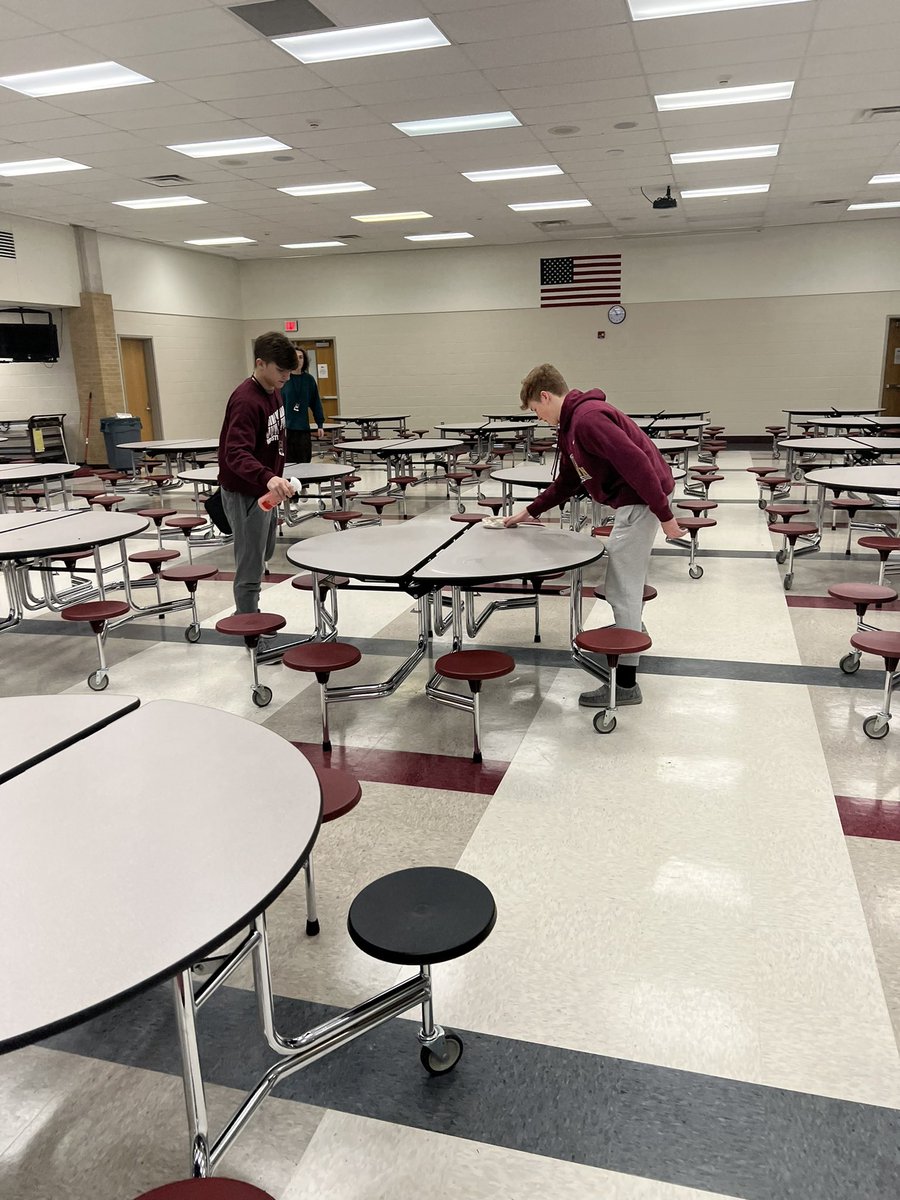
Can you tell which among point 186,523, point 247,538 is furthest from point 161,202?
point 247,538

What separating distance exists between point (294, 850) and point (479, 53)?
20.8 ft

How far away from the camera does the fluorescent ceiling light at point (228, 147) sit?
328 inches

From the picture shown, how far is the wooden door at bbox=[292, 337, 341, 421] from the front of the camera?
684 inches

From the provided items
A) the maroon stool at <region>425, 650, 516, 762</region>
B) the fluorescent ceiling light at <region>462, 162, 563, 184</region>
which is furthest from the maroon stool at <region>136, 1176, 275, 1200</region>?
the fluorescent ceiling light at <region>462, 162, 563, 184</region>

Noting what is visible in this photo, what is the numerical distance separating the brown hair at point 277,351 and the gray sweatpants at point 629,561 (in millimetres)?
1675

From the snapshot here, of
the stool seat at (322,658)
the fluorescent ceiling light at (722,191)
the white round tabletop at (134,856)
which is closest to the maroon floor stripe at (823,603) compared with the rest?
the stool seat at (322,658)

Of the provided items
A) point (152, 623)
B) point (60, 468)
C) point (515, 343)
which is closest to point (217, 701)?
point (152, 623)

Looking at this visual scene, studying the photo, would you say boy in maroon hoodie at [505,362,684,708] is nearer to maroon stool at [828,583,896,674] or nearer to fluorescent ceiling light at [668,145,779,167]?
maroon stool at [828,583,896,674]

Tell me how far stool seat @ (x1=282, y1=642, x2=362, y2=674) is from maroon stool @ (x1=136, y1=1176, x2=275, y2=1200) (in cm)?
209

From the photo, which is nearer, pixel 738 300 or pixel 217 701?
pixel 217 701

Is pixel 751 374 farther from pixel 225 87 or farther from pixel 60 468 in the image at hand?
pixel 60 468

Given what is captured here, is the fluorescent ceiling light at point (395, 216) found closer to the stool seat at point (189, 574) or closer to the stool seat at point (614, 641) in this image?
the stool seat at point (189, 574)

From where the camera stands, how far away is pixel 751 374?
15461mm

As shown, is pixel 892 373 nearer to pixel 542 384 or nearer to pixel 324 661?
pixel 542 384
